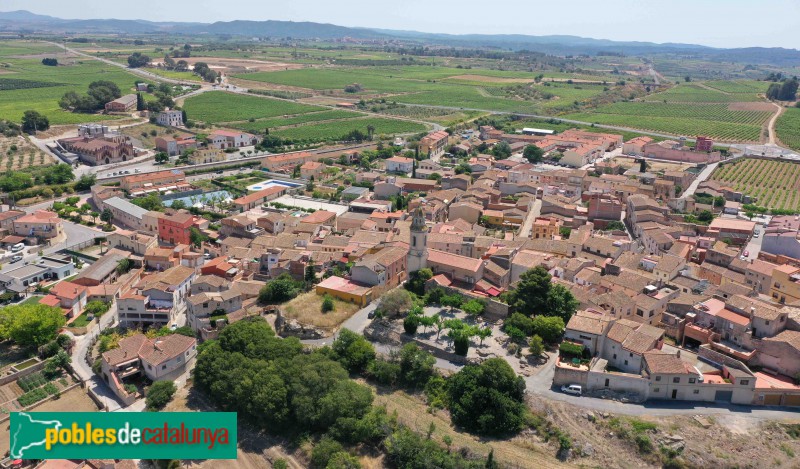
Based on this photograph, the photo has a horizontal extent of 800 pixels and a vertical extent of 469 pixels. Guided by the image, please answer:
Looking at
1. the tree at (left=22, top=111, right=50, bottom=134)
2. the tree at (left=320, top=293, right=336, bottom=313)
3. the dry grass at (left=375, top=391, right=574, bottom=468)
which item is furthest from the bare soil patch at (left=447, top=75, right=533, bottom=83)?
the dry grass at (left=375, top=391, right=574, bottom=468)

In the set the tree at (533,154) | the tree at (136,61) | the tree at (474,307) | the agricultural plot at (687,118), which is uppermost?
the tree at (136,61)

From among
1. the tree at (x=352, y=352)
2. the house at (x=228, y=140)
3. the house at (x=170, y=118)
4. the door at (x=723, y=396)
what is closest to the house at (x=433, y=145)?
the house at (x=228, y=140)

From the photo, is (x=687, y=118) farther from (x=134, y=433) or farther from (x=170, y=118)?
(x=134, y=433)

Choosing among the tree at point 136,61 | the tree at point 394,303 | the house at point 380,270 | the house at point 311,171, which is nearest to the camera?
the tree at point 394,303

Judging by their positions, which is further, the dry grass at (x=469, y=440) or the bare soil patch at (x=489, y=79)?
the bare soil patch at (x=489, y=79)

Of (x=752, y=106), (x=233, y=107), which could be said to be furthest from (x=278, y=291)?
(x=752, y=106)

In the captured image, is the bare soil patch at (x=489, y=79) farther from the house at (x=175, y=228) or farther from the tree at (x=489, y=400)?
the tree at (x=489, y=400)
